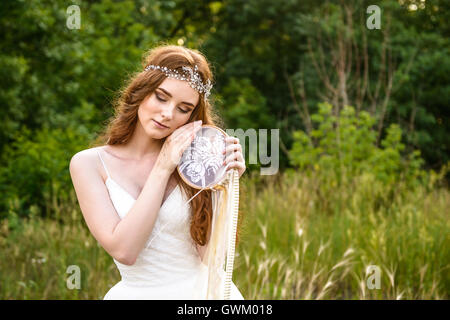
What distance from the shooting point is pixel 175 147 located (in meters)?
2.07

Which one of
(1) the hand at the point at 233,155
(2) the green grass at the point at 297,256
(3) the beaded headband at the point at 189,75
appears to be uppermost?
(3) the beaded headband at the point at 189,75

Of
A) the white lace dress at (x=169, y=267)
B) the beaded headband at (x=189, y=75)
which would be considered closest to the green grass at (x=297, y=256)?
the white lace dress at (x=169, y=267)

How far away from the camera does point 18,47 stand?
26.8 ft

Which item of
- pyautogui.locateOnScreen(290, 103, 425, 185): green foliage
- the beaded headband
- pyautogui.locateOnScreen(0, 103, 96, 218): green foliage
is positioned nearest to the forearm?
the beaded headband

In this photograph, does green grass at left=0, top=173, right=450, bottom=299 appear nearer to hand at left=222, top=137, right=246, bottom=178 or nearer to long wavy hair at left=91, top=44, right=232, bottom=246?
long wavy hair at left=91, top=44, right=232, bottom=246

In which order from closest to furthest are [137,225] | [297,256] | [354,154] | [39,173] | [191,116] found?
[137,225] → [191,116] → [297,256] → [39,173] → [354,154]

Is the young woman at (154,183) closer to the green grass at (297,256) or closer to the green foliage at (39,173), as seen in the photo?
the green grass at (297,256)

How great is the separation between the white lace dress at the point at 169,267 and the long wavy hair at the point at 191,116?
51 mm

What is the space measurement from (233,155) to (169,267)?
70 cm

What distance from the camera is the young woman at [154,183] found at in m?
2.04

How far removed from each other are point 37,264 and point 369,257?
312 cm

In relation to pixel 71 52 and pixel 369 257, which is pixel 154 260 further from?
pixel 71 52

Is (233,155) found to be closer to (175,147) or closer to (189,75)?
(175,147)

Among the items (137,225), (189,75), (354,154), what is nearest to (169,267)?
(137,225)
